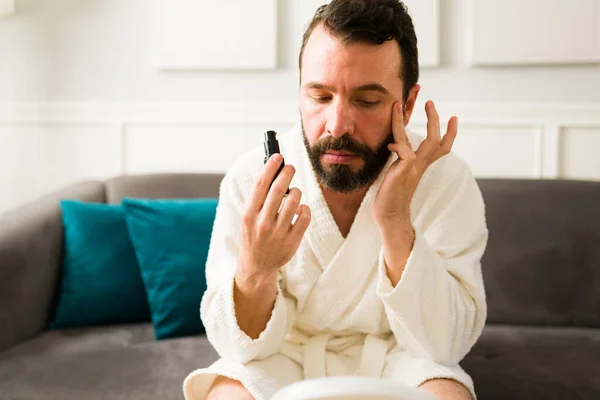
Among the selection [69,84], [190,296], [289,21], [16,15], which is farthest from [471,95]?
[16,15]

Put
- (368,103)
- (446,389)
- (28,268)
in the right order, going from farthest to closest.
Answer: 1. (28,268)
2. (368,103)
3. (446,389)

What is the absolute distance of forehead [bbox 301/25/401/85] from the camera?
165 cm

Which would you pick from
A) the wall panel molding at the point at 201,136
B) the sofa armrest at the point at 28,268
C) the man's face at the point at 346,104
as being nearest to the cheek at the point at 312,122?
the man's face at the point at 346,104

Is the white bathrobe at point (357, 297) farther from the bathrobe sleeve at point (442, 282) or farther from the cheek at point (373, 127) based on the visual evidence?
the cheek at point (373, 127)

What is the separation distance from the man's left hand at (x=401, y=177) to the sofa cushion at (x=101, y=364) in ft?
2.13

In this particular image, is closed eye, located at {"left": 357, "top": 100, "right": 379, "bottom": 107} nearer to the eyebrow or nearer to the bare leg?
the eyebrow

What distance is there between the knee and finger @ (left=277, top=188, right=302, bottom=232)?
330 millimetres

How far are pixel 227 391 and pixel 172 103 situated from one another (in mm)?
1619

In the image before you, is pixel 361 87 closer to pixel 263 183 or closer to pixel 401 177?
pixel 401 177

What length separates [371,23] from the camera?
5.49 ft

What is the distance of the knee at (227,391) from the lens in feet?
5.14

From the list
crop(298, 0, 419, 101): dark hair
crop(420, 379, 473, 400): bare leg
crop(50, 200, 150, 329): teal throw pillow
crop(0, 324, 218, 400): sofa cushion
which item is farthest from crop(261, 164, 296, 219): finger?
crop(50, 200, 150, 329): teal throw pillow

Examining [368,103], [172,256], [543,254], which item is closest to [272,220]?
[368,103]

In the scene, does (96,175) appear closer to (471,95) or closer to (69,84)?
(69,84)
